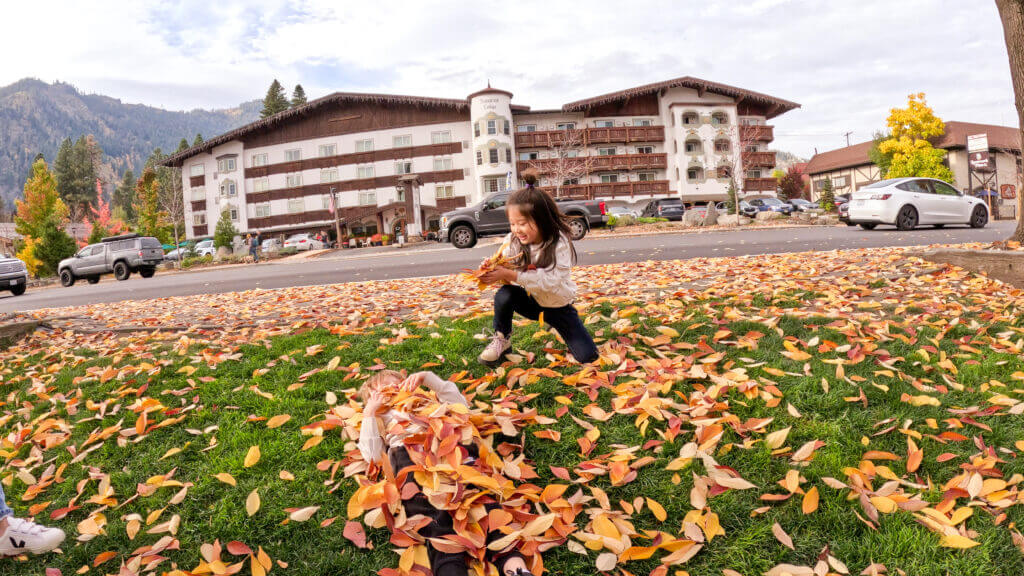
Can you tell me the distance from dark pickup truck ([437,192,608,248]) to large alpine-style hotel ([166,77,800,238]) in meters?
27.5

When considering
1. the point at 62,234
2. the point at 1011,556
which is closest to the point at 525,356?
the point at 1011,556

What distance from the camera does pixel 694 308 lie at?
5418 mm

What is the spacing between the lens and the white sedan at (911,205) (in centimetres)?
1662

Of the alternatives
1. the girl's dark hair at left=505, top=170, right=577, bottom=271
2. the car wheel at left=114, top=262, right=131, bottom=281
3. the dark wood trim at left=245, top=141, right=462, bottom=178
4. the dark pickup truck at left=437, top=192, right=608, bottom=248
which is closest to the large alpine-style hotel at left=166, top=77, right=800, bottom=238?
the dark wood trim at left=245, top=141, right=462, bottom=178

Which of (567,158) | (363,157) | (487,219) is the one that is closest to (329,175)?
(363,157)

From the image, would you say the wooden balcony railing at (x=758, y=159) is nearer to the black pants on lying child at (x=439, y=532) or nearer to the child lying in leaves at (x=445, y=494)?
the child lying in leaves at (x=445, y=494)

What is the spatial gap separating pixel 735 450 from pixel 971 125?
62289 mm

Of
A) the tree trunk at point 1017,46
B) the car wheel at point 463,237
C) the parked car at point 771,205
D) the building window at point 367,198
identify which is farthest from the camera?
the building window at point 367,198

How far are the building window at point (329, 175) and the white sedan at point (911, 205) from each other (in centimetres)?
4302

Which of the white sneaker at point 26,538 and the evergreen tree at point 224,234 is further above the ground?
the evergreen tree at point 224,234

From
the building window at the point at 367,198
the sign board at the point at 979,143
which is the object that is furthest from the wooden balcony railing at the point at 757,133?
the building window at the point at 367,198

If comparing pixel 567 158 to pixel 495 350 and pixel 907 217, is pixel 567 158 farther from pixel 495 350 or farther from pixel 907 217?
pixel 495 350

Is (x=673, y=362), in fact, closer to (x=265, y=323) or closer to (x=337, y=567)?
(x=337, y=567)

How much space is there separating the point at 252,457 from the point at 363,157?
49924mm
